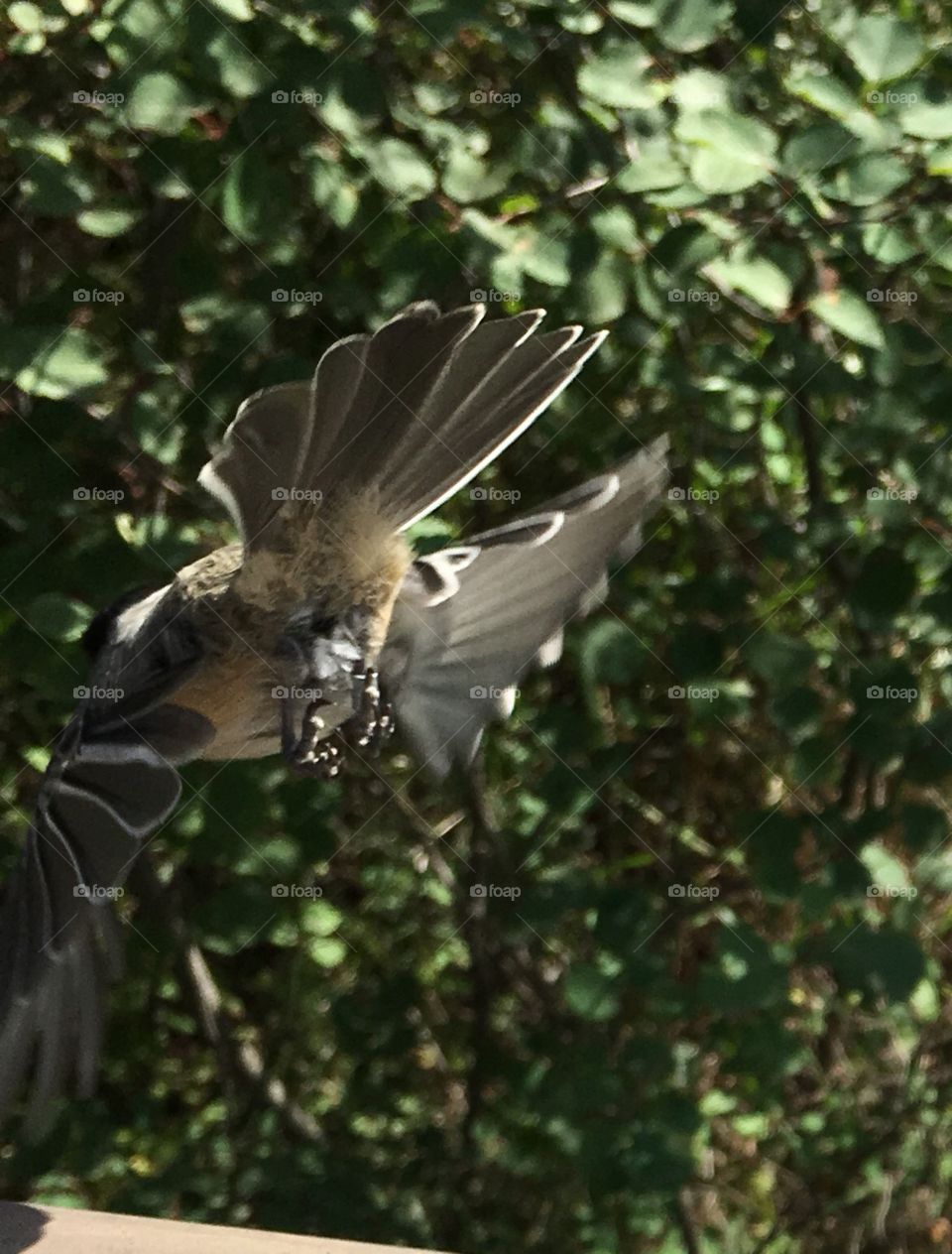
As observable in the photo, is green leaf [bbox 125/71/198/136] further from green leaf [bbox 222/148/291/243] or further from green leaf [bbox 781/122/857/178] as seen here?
green leaf [bbox 781/122/857/178]

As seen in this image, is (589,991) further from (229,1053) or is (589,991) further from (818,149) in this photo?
(818,149)

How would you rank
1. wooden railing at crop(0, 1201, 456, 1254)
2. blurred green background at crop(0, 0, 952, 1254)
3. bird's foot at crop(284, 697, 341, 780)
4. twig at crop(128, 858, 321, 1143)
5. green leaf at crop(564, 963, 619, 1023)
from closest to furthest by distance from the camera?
1. wooden railing at crop(0, 1201, 456, 1254)
2. bird's foot at crop(284, 697, 341, 780)
3. blurred green background at crop(0, 0, 952, 1254)
4. green leaf at crop(564, 963, 619, 1023)
5. twig at crop(128, 858, 321, 1143)

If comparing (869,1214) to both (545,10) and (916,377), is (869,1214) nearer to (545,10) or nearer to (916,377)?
(916,377)

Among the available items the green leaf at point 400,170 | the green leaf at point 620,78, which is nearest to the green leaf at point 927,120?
the green leaf at point 620,78

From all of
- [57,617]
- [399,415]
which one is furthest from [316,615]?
[57,617]

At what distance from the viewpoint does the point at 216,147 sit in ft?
7.25

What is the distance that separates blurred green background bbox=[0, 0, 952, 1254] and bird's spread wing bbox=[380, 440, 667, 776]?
168mm

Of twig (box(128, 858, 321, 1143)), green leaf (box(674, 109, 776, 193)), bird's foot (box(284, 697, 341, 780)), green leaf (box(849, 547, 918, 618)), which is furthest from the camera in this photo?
twig (box(128, 858, 321, 1143))

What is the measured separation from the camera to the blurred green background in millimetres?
2033

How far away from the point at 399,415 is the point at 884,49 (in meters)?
0.79

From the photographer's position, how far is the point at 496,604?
2078 millimetres

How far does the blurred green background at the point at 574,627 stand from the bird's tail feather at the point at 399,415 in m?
0.36

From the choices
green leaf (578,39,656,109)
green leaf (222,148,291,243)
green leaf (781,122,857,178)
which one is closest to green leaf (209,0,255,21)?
green leaf (222,148,291,243)

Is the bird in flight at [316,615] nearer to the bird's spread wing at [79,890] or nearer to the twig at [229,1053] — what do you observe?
the bird's spread wing at [79,890]
